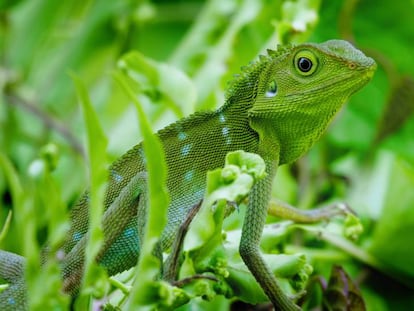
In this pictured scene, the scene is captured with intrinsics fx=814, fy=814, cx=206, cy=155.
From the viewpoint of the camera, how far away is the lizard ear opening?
1354 mm

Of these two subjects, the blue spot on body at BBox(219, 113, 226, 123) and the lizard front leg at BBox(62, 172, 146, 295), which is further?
the blue spot on body at BBox(219, 113, 226, 123)

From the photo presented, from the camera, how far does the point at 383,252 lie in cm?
180

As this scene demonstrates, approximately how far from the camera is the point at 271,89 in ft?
4.46

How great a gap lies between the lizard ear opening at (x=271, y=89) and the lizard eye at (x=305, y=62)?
51mm


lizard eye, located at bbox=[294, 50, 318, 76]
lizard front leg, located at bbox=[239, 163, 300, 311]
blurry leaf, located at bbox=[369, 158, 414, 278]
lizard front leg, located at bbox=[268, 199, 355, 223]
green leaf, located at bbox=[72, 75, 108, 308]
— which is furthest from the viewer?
blurry leaf, located at bbox=[369, 158, 414, 278]

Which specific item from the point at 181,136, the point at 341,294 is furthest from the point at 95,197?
the point at 341,294

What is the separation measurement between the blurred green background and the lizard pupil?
1.10ft

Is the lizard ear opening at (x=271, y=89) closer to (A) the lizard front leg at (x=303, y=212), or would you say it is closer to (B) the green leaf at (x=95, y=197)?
(A) the lizard front leg at (x=303, y=212)

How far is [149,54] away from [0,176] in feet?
2.83

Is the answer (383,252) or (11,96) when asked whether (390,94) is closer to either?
(383,252)

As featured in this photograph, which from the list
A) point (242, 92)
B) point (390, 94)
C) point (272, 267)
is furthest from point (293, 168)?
point (272, 267)

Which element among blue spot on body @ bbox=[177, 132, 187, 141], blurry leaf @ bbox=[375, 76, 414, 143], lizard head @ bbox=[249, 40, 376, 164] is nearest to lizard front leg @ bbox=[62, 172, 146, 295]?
blue spot on body @ bbox=[177, 132, 187, 141]

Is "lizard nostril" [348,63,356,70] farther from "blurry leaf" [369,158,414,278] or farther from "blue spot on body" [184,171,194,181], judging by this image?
"blurry leaf" [369,158,414,278]

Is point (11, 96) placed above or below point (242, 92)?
below
